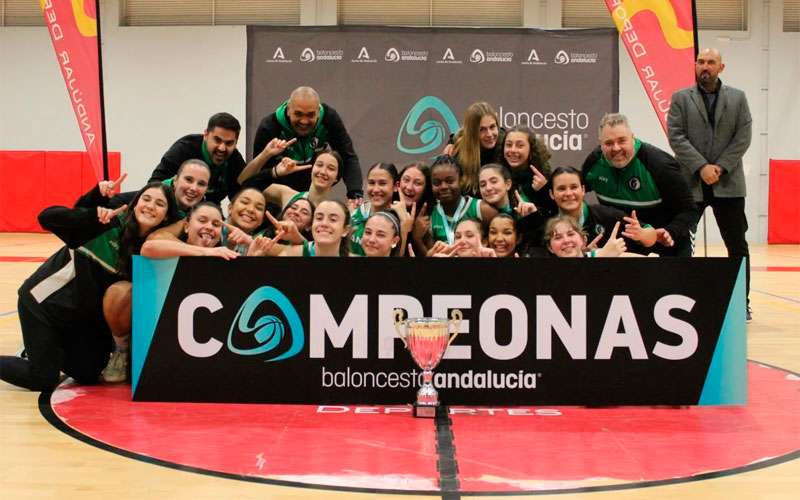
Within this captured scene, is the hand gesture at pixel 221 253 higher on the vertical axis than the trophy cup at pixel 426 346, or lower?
higher

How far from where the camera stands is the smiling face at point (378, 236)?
496 centimetres

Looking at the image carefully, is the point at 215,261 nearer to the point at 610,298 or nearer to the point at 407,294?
the point at 407,294

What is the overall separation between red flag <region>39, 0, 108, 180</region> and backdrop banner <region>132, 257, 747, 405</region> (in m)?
2.74

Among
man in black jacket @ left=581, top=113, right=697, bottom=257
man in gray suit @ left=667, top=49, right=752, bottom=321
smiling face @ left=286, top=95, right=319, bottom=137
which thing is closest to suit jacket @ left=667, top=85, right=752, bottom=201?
man in gray suit @ left=667, top=49, right=752, bottom=321

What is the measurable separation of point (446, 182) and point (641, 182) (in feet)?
3.85

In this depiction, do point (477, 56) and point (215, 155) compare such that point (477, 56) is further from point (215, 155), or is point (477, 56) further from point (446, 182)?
point (446, 182)

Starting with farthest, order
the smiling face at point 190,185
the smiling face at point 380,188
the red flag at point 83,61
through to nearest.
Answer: the red flag at point 83,61 → the smiling face at point 380,188 → the smiling face at point 190,185

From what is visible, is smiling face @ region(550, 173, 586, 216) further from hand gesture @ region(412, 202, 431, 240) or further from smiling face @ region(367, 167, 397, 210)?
smiling face @ region(367, 167, 397, 210)

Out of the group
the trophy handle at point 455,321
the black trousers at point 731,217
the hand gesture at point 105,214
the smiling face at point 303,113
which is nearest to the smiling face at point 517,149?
the smiling face at point 303,113

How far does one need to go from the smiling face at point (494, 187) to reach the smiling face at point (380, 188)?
0.54 meters

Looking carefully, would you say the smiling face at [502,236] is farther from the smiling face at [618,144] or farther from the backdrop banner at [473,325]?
the smiling face at [618,144]

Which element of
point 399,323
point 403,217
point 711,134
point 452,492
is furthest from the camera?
point 711,134

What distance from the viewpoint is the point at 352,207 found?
620cm

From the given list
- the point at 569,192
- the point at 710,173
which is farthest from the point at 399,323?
the point at 710,173
